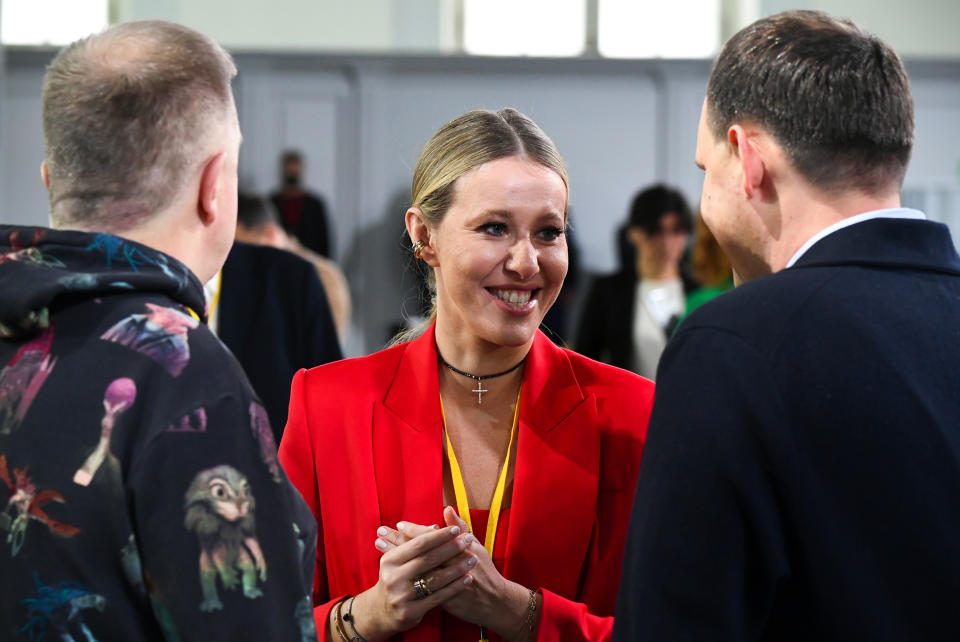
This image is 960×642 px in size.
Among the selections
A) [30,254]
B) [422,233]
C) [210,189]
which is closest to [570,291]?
[422,233]

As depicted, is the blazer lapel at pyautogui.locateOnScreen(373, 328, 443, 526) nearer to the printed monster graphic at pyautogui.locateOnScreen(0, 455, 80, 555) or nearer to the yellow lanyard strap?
the yellow lanyard strap

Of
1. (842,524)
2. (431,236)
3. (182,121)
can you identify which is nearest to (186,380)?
(182,121)

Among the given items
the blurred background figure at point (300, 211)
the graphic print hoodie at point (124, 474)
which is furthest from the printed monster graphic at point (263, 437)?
the blurred background figure at point (300, 211)

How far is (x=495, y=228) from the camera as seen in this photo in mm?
1906

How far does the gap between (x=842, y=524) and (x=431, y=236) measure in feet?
3.22

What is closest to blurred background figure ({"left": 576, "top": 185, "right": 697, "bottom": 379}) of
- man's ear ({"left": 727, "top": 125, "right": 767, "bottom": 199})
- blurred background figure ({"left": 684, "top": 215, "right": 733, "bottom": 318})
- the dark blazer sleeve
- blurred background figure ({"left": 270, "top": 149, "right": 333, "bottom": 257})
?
blurred background figure ({"left": 684, "top": 215, "right": 733, "bottom": 318})

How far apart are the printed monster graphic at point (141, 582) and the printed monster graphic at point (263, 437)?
157mm

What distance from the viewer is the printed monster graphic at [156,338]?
46.6 inches

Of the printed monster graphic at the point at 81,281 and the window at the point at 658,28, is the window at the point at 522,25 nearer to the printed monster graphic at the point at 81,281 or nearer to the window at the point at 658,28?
the window at the point at 658,28

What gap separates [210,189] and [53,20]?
8.71 metres

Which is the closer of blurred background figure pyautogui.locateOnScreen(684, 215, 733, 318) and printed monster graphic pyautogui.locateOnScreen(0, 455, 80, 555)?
printed monster graphic pyautogui.locateOnScreen(0, 455, 80, 555)

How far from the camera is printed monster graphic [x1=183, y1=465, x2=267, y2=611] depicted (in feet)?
3.79

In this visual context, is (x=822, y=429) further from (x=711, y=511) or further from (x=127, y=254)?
(x=127, y=254)

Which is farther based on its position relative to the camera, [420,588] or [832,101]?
[420,588]
